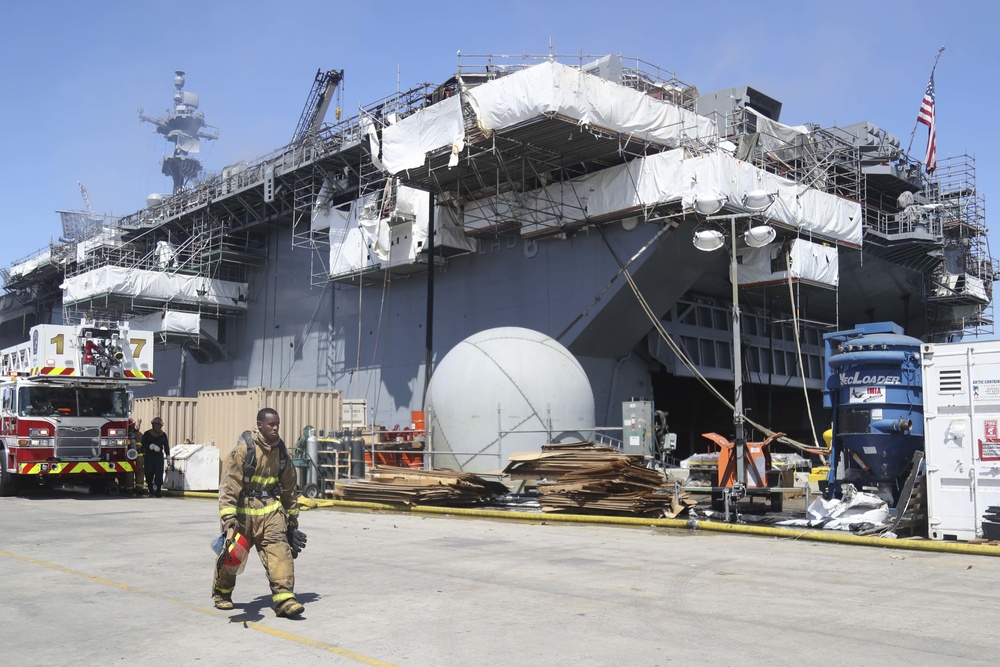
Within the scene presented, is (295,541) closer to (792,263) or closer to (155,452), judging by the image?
(155,452)

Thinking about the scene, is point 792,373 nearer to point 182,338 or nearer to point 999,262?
point 999,262

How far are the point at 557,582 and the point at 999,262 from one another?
123 feet

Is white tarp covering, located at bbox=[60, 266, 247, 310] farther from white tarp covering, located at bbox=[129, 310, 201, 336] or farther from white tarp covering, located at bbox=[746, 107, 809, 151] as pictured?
white tarp covering, located at bbox=[746, 107, 809, 151]

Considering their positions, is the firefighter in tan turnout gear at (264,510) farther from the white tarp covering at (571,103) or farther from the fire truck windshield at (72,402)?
the white tarp covering at (571,103)

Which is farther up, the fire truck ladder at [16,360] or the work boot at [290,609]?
the fire truck ladder at [16,360]

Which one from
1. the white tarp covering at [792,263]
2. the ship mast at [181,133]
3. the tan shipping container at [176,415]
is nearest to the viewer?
the white tarp covering at [792,263]

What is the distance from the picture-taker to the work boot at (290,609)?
737cm

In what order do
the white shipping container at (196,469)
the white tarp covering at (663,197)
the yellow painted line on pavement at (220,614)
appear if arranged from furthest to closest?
the white tarp covering at (663,197), the white shipping container at (196,469), the yellow painted line on pavement at (220,614)

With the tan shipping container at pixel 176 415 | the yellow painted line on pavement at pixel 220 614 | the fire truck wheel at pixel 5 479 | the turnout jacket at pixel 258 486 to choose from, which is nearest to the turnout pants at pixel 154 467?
the fire truck wheel at pixel 5 479

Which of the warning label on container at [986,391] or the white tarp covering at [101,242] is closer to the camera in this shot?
the warning label on container at [986,391]

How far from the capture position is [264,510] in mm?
7648

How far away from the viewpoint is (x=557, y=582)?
9414 mm

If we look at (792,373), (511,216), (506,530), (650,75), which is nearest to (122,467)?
(506,530)

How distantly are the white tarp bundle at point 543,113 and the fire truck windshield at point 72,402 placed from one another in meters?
10.5
